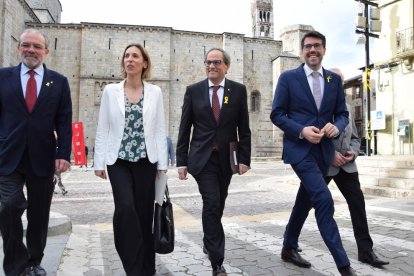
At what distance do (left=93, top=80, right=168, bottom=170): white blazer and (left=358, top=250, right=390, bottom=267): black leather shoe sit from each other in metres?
2.08

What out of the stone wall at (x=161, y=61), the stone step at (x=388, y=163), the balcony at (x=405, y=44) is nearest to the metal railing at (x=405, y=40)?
the balcony at (x=405, y=44)

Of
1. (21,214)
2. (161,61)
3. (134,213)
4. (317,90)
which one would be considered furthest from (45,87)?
(161,61)

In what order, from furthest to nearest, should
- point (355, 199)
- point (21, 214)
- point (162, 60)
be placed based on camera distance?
point (162, 60) < point (355, 199) < point (21, 214)

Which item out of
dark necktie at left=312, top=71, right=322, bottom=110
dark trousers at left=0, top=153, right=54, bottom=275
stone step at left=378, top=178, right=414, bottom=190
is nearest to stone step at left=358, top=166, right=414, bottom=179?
stone step at left=378, top=178, right=414, bottom=190

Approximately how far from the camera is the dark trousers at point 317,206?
9.80 feet

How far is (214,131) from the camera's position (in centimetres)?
355

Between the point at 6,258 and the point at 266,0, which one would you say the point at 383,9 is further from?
the point at 266,0

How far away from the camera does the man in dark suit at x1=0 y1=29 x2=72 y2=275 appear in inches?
112

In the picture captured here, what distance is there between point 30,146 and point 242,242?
2.77 m

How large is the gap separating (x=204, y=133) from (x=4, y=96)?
5.63 feet

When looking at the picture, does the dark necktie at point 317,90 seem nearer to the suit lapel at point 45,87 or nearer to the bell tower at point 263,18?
the suit lapel at point 45,87

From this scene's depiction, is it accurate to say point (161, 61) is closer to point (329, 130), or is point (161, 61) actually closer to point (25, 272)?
point (329, 130)

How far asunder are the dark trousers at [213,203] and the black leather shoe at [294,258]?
777mm

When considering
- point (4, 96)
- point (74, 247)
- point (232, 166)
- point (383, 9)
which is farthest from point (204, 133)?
point (383, 9)
